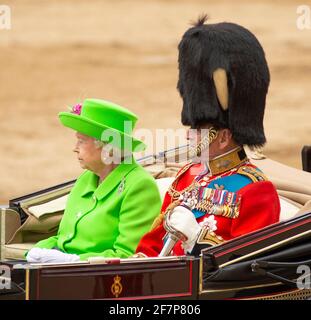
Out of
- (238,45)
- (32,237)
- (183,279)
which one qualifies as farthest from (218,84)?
(32,237)

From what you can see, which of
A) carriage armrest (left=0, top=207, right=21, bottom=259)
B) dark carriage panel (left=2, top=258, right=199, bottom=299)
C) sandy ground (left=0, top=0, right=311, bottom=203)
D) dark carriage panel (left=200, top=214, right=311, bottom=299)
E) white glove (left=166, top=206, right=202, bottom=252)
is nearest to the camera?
dark carriage panel (left=2, top=258, right=199, bottom=299)

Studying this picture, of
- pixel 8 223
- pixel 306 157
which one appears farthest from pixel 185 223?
pixel 306 157

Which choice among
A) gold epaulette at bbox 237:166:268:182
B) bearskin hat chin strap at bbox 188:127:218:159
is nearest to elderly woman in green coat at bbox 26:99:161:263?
bearskin hat chin strap at bbox 188:127:218:159

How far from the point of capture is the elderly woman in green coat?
18.5 ft

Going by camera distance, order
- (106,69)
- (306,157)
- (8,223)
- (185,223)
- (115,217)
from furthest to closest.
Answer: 1. (106,69)
2. (306,157)
3. (8,223)
4. (115,217)
5. (185,223)

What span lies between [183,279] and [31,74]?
7795mm

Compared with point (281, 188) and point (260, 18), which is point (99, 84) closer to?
point (260, 18)

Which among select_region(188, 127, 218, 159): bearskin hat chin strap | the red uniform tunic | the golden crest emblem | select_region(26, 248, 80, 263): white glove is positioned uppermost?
select_region(188, 127, 218, 159): bearskin hat chin strap

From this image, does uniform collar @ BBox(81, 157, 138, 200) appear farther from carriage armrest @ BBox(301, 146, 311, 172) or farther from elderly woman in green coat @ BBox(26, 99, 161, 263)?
carriage armrest @ BBox(301, 146, 311, 172)

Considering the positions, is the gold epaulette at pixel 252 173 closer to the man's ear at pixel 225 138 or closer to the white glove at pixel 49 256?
the man's ear at pixel 225 138

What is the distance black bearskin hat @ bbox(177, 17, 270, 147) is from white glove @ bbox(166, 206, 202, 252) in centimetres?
36

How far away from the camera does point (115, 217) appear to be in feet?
18.7

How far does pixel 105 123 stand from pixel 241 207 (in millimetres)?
693

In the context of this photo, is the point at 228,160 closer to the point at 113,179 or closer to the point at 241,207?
the point at 241,207
